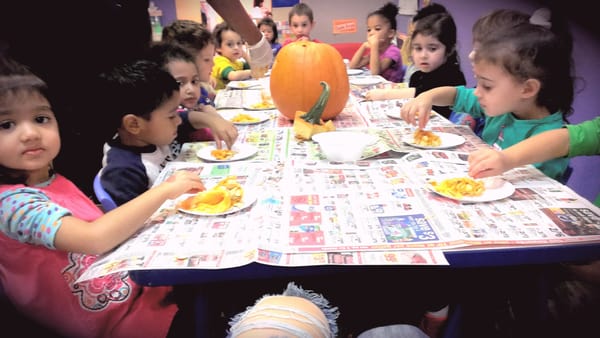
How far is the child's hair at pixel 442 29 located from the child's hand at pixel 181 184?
5.02 ft

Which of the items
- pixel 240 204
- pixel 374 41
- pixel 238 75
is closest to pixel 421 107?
pixel 240 204

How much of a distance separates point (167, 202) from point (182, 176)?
0.06 meters

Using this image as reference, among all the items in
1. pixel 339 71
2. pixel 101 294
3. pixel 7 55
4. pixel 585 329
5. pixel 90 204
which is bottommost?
pixel 585 329

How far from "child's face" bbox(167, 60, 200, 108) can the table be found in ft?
2.16

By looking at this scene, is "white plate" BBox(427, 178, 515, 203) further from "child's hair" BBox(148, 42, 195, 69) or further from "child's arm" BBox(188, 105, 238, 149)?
"child's hair" BBox(148, 42, 195, 69)

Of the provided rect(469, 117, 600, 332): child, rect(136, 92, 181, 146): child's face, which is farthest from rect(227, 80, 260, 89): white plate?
Result: rect(469, 117, 600, 332): child

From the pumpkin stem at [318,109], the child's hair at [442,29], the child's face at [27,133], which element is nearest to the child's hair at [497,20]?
the child's hair at [442,29]

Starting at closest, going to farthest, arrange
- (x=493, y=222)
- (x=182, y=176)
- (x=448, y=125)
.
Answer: (x=493, y=222) → (x=182, y=176) → (x=448, y=125)

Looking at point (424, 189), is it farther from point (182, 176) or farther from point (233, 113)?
point (233, 113)

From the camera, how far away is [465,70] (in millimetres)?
2949

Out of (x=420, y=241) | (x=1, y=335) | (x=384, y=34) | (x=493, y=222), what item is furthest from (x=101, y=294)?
(x=384, y=34)

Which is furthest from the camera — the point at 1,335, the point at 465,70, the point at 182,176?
the point at 465,70

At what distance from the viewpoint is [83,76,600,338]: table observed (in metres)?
0.68

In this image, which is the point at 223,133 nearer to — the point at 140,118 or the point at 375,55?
the point at 140,118
